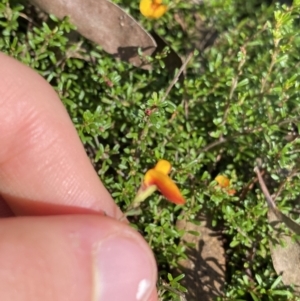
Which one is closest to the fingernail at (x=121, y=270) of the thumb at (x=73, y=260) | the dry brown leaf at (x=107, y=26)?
the thumb at (x=73, y=260)

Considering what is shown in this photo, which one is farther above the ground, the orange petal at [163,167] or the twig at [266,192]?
the twig at [266,192]

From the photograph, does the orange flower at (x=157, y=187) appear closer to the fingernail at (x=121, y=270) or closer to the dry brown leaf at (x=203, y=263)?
the fingernail at (x=121, y=270)

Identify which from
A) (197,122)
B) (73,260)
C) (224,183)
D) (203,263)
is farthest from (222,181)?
(73,260)

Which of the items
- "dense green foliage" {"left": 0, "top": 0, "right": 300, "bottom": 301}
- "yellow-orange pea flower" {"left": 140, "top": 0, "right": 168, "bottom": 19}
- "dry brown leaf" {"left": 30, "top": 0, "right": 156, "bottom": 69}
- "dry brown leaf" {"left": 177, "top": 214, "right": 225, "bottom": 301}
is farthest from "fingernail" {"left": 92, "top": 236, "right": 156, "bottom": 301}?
"yellow-orange pea flower" {"left": 140, "top": 0, "right": 168, "bottom": 19}

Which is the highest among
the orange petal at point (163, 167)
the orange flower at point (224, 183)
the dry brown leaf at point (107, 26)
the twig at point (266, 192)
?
the dry brown leaf at point (107, 26)

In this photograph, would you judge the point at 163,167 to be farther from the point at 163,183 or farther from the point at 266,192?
the point at 266,192

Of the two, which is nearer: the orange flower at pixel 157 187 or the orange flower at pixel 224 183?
the orange flower at pixel 157 187

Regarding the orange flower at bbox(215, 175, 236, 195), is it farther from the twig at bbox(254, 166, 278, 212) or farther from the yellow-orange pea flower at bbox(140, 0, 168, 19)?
the yellow-orange pea flower at bbox(140, 0, 168, 19)

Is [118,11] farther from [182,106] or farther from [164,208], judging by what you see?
[164,208]
